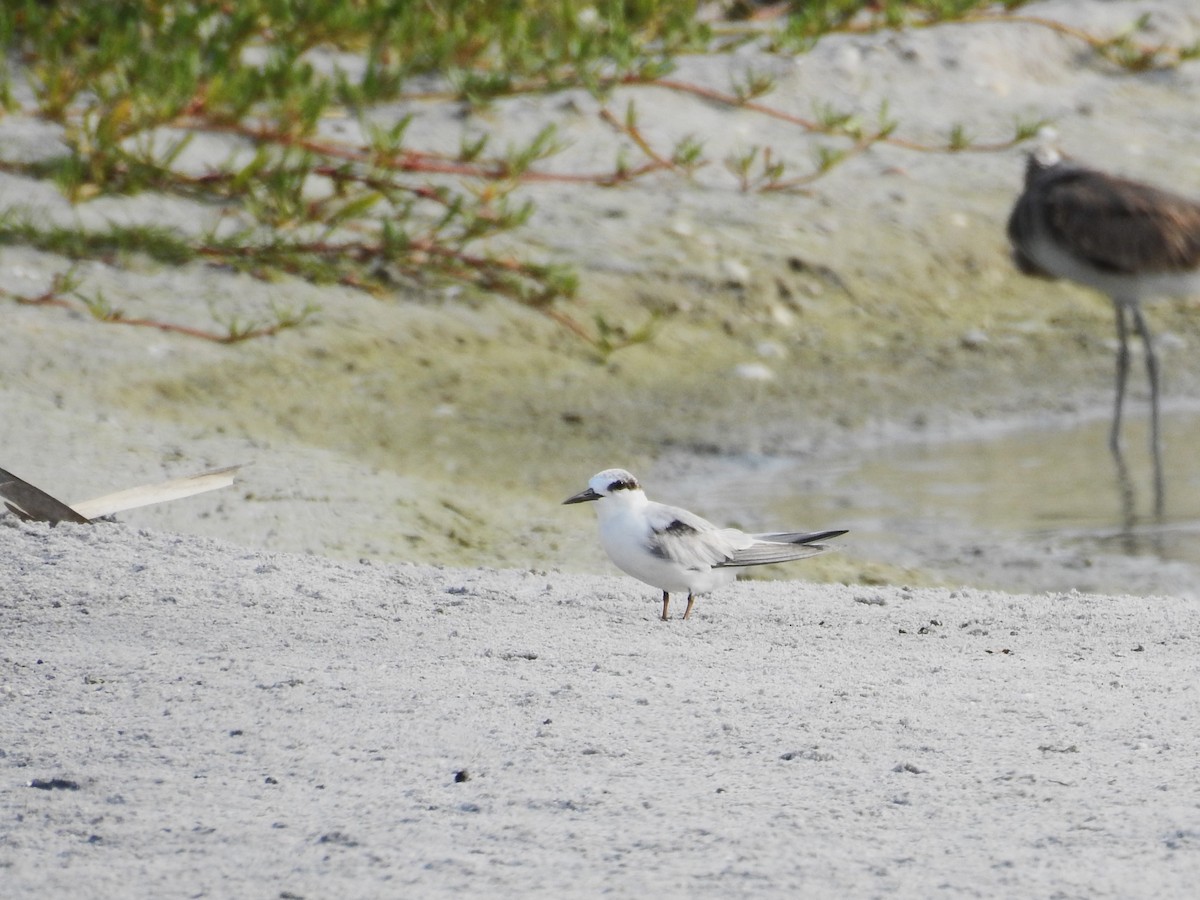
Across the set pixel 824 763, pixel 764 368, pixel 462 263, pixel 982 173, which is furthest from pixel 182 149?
pixel 824 763

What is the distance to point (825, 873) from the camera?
2.30 meters

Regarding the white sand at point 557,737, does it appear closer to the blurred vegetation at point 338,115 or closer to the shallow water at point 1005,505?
the shallow water at point 1005,505

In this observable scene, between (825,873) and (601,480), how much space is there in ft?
4.51

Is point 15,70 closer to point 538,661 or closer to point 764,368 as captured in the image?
point 764,368

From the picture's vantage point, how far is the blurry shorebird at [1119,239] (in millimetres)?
6230

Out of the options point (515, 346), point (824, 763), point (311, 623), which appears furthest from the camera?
point (515, 346)

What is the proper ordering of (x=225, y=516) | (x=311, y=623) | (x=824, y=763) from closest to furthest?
(x=824, y=763) → (x=311, y=623) → (x=225, y=516)

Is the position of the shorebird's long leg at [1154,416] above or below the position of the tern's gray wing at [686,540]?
below

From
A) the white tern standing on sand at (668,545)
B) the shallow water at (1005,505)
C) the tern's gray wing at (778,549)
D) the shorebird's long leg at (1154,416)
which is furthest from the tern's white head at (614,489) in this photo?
the shorebird's long leg at (1154,416)

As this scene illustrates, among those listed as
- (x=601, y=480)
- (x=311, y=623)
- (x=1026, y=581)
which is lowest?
(x=1026, y=581)

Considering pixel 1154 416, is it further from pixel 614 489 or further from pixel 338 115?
pixel 338 115

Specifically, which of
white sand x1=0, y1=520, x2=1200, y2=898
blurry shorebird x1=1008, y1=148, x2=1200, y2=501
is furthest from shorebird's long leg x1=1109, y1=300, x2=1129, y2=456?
white sand x1=0, y1=520, x2=1200, y2=898

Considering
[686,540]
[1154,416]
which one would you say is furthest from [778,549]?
[1154,416]

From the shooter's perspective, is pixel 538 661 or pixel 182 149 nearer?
pixel 538 661
